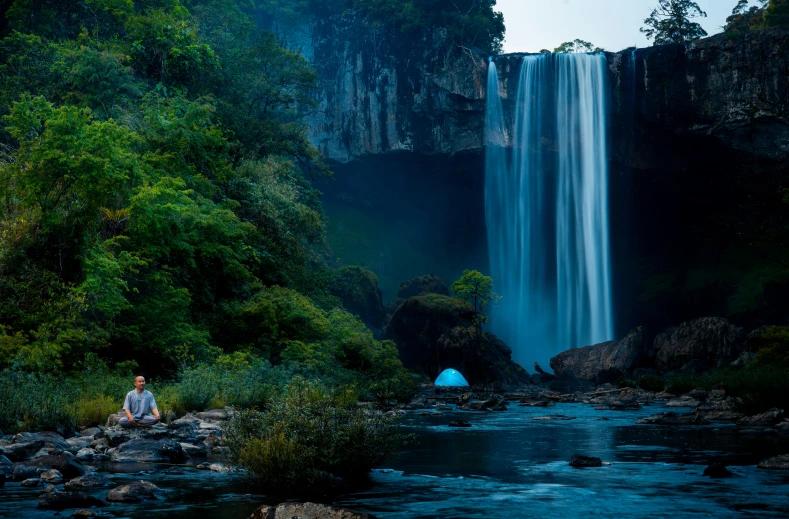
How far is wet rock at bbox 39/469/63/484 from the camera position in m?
11.1

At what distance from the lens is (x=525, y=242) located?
67.9 metres

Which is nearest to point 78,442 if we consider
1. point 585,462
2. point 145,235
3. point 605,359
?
point 585,462

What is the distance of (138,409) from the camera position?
1509 cm

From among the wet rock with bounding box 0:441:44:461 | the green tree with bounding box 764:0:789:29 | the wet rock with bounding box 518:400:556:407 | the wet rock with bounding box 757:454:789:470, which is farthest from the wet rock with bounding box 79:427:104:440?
the green tree with bounding box 764:0:789:29

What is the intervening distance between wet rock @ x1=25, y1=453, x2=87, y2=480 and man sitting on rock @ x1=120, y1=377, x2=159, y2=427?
293 centimetres

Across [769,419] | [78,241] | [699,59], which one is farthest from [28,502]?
[699,59]

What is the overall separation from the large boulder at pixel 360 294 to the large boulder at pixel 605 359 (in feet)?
57.7

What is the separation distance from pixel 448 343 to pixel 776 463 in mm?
36964

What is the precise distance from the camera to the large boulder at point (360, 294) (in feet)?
206

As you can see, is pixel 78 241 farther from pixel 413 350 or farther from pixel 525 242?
pixel 525 242

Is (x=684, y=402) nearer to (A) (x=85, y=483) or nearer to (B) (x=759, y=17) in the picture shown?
(A) (x=85, y=483)

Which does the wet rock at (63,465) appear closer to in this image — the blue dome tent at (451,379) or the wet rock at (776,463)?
the wet rock at (776,463)

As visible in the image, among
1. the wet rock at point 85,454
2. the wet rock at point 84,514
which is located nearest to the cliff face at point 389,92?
the wet rock at point 85,454

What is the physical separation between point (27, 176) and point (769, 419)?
20768 mm
